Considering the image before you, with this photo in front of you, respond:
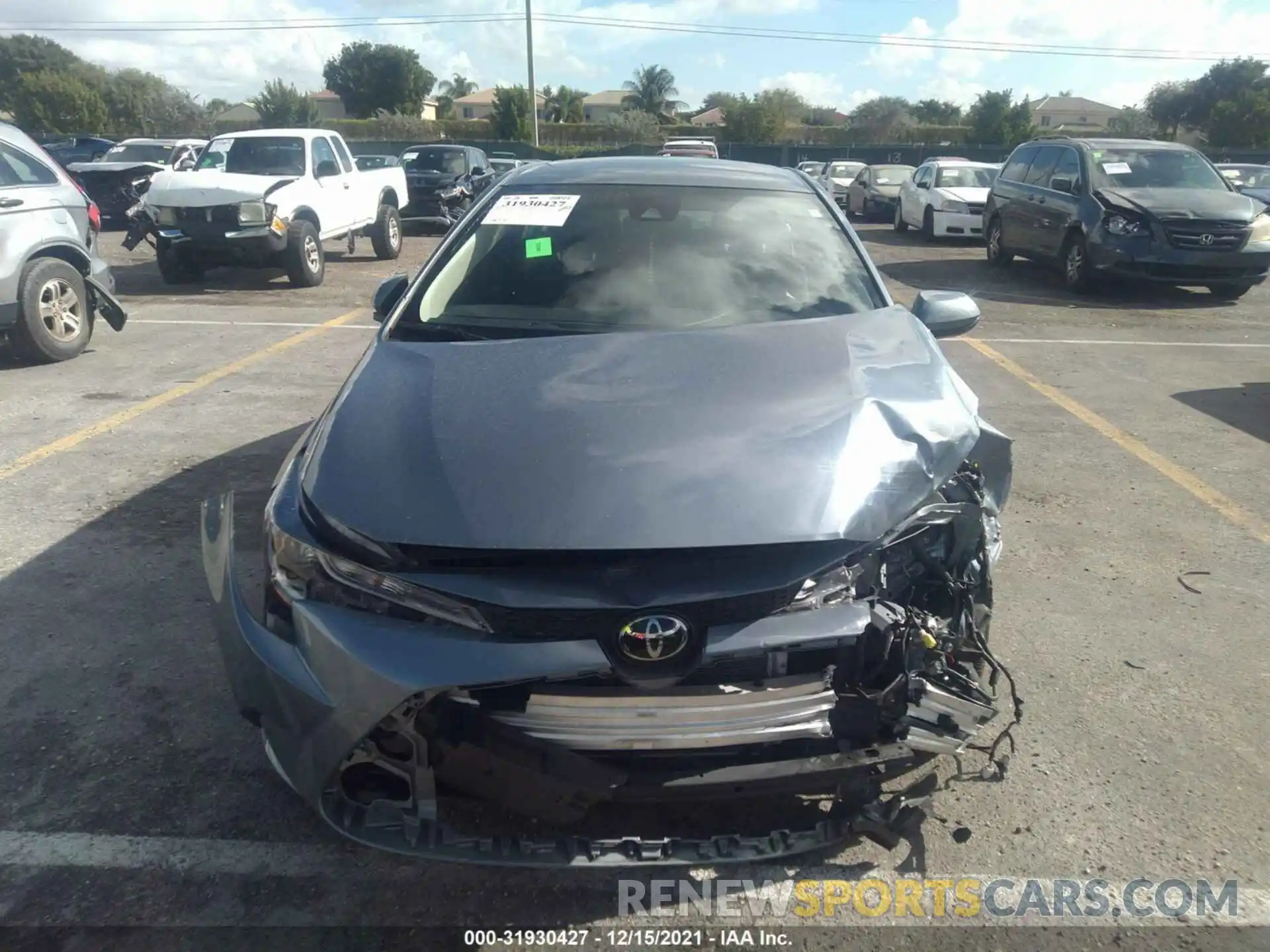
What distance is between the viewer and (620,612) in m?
2.21

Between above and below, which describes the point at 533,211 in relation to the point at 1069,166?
above

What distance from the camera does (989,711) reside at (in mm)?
2484

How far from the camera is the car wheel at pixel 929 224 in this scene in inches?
709

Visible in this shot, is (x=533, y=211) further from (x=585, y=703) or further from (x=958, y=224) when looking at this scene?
(x=958, y=224)

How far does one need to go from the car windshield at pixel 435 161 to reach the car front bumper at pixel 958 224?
353 inches

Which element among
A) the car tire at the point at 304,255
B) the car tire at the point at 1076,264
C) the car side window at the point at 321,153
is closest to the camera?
the car tire at the point at 1076,264

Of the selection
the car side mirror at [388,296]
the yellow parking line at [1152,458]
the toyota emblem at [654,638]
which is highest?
the car side mirror at [388,296]

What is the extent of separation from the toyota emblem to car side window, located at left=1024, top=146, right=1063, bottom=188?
41.3ft

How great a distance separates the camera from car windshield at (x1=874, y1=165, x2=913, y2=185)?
22562 mm

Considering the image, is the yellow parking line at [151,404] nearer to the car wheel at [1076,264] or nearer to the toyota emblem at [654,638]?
the toyota emblem at [654,638]

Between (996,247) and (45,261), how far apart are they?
39.2ft

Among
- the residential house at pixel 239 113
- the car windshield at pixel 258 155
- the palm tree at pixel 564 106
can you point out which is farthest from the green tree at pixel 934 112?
the car windshield at pixel 258 155

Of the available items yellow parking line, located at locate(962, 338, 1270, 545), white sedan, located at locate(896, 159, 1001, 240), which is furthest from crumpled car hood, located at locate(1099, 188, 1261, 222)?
white sedan, located at locate(896, 159, 1001, 240)

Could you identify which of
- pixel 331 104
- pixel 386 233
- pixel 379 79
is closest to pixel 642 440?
pixel 386 233
